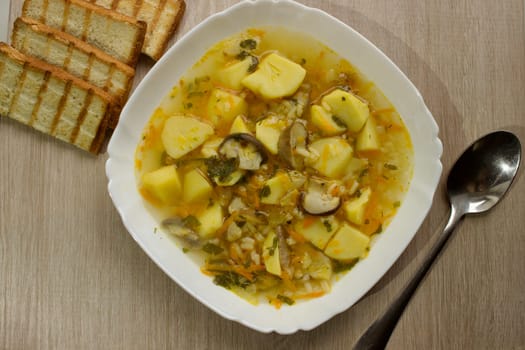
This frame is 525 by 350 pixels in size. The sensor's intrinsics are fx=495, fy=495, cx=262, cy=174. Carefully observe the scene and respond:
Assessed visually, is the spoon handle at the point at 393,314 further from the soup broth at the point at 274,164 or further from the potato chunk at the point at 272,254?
the potato chunk at the point at 272,254

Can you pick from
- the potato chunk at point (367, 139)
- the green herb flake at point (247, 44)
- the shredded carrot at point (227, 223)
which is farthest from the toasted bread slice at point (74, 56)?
the potato chunk at point (367, 139)

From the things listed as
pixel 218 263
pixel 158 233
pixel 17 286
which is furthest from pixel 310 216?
pixel 17 286

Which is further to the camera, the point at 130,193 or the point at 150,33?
the point at 150,33

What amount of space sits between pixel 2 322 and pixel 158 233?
940 mm

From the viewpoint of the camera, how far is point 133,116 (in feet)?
7.53

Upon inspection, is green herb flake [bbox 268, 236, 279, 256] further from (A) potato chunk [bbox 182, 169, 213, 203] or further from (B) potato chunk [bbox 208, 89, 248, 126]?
(B) potato chunk [bbox 208, 89, 248, 126]

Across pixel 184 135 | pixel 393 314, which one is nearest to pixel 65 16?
pixel 184 135

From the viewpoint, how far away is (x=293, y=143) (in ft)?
7.40

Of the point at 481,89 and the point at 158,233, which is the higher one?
the point at 481,89

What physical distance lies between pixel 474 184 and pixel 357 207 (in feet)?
2.11

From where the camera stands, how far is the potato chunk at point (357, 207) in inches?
90.0

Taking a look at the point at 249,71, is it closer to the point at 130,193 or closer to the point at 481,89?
the point at 130,193

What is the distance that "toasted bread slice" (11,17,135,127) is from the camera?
2441 mm

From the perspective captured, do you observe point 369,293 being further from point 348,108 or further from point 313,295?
point 348,108
